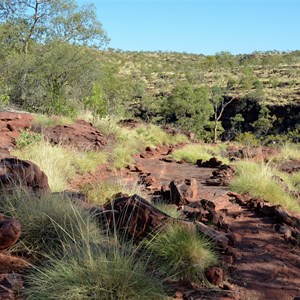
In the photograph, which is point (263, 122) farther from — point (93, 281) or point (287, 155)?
point (93, 281)

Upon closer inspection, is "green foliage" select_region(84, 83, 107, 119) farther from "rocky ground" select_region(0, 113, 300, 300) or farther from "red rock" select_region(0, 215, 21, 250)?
"red rock" select_region(0, 215, 21, 250)

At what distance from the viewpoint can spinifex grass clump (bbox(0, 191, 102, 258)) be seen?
3729mm

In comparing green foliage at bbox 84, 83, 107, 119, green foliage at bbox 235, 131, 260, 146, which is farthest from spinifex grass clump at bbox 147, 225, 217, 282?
green foliage at bbox 235, 131, 260, 146

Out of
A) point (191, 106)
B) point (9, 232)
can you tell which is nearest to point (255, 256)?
point (9, 232)

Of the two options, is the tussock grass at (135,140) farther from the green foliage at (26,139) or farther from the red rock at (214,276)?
the red rock at (214,276)

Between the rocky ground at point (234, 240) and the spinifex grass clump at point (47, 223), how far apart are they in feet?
0.89

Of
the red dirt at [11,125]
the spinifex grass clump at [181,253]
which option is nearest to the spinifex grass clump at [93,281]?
the spinifex grass clump at [181,253]

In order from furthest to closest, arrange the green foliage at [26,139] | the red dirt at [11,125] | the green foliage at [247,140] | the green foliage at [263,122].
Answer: the green foliage at [263,122] → the green foliage at [247,140] → the red dirt at [11,125] → the green foliage at [26,139]

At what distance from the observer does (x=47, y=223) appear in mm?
3967

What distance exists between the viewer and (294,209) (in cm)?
673

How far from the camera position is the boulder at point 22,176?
4.75 m

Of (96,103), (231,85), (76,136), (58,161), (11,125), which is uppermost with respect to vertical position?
(231,85)

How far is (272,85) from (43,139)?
50228 mm

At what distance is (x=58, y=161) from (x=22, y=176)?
111 inches
